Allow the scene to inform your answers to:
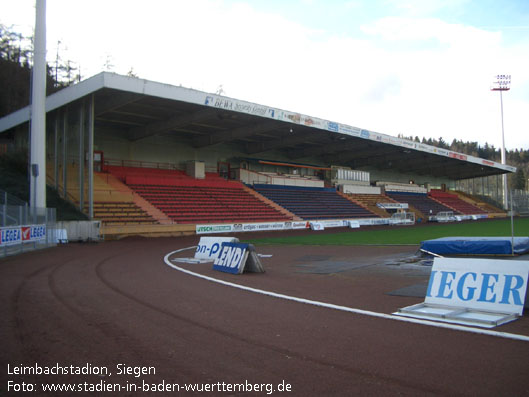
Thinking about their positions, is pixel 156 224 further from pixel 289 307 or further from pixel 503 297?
pixel 503 297

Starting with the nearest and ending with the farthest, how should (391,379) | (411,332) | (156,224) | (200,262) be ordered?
(391,379) → (411,332) → (200,262) → (156,224)

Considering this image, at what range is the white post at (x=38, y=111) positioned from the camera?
21.1 metres

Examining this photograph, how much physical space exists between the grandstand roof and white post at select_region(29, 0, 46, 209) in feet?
8.92

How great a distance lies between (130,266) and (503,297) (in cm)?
1083

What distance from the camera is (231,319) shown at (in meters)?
6.50

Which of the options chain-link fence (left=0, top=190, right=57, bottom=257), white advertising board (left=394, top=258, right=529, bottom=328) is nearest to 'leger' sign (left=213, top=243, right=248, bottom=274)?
white advertising board (left=394, top=258, right=529, bottom=328)

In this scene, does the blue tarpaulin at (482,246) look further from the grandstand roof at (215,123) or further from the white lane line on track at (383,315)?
the grandstand roof at (215,123)

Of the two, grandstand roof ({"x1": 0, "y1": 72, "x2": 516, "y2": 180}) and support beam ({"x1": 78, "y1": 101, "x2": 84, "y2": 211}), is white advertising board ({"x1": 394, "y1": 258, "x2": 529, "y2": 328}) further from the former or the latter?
support beam ({"x1": 78, "y1": 101, "x2": 84, "y2": 211})

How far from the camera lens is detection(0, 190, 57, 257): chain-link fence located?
16016mm

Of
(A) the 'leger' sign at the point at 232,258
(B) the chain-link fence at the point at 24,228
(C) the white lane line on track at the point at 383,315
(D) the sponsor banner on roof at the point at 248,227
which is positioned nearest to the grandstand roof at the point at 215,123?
(B) the chain-link fence at the point at 24,228

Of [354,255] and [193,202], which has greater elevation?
[193,202]

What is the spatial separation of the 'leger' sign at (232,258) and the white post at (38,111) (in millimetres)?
13526

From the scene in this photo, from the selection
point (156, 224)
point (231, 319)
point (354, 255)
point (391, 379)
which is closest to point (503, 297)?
point (391, 379)

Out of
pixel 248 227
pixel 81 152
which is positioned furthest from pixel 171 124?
pixel 248 227
